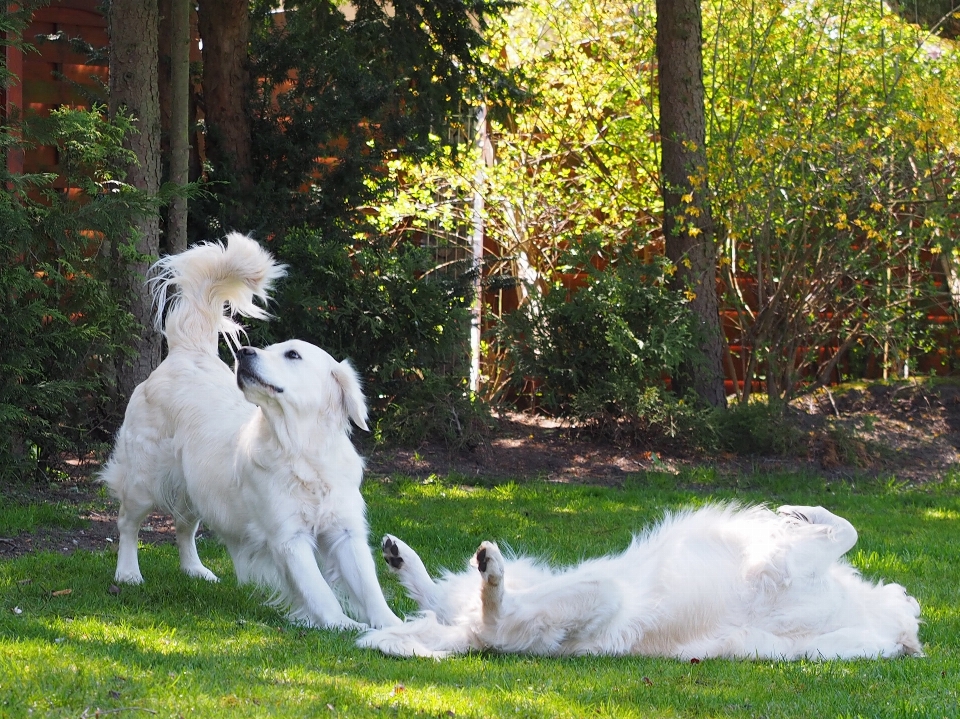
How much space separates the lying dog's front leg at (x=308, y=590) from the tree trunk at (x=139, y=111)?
12.3 feet

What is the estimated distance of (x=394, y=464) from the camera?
9383 mm

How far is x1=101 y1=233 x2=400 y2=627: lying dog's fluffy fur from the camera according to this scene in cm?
488

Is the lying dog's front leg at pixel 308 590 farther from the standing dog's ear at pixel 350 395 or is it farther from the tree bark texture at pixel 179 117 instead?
the tree bark texture at pixel 179 117

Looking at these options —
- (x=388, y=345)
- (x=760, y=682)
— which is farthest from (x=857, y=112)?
(x=760, y=682)

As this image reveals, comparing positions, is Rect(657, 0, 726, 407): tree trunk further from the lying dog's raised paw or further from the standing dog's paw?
the standing dog's paw

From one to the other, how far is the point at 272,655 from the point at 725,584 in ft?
6.16

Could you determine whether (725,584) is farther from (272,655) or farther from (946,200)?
(946,200)

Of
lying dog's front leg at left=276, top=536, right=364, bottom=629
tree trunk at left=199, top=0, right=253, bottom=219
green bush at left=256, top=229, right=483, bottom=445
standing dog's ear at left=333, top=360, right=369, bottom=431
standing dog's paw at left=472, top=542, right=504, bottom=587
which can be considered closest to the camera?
standing dog's paw at left=472, top=542, right=504, bottom=587

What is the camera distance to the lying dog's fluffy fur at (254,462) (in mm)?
4883

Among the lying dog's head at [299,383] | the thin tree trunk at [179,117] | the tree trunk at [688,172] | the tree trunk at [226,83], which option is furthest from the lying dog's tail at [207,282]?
the tree trunk at [688,172]

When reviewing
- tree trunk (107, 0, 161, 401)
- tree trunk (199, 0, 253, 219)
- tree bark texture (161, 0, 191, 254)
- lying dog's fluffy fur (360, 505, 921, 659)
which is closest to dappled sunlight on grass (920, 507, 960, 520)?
lying dog's fluffy fur (360, 505, 921, 659)

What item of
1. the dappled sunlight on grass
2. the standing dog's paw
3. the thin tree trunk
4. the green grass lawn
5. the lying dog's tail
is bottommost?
the dappled sunlight on grass

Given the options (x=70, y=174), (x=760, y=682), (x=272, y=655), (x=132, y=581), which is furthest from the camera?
(x=70, y=174)

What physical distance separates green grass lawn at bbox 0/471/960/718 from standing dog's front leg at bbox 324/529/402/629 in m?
0.28
